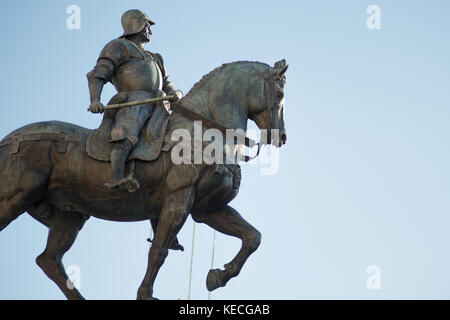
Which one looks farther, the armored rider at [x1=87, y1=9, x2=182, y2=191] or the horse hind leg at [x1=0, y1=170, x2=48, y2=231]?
the horse hind leg at [x1=0, y1=170, x2=48, y2=231]

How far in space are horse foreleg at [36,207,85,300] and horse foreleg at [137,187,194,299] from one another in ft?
5.73

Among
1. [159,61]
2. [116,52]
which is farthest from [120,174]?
[159,61]

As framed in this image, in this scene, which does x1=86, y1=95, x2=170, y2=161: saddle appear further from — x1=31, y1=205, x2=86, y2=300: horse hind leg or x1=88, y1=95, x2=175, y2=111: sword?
x1=31, y1=205, x2=86, y2=300: horse hind leg

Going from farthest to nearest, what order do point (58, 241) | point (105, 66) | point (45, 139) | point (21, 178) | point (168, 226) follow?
1. point (58, 241)
2. point (105, 66)
3. point (45, 139)
4. point (21, 178)
5. point (168, 226)

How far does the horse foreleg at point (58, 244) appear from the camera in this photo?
18281mm

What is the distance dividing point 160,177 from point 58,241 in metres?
2.19

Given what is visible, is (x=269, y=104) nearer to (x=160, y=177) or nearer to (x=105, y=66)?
(x=160, y=177)

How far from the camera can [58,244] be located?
18.4 meters

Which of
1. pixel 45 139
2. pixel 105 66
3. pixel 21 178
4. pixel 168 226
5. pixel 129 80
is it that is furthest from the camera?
pixel 129 80

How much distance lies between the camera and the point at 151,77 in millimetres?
18391

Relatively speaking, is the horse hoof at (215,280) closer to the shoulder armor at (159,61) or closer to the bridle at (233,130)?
the bridle at (233,130)

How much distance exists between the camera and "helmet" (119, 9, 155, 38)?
1880 centimetres

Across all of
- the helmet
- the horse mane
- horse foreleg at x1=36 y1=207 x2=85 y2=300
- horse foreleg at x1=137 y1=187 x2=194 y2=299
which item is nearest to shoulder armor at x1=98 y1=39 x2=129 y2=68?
the helmet

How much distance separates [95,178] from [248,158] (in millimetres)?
2387
